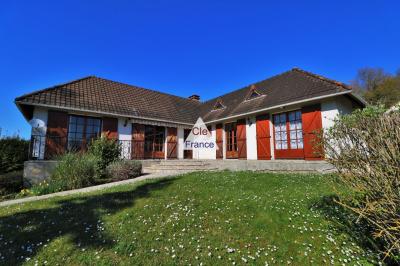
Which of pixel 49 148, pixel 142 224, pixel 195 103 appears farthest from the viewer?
pixel 195 103

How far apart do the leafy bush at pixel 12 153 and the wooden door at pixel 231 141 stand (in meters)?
12.3

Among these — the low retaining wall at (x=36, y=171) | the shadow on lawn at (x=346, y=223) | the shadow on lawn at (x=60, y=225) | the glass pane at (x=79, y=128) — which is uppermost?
the glass pane at (x=79, y=128)

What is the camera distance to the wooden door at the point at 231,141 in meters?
14.4

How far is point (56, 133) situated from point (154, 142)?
5841 mm

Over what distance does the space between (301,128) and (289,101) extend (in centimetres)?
160

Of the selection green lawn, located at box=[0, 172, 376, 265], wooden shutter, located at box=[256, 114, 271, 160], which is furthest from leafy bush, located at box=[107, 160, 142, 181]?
wooden shutter, located at box=[256, 114, 271, 160]

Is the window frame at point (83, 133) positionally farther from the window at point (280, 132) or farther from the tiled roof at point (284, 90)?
the window at point (280, 132)

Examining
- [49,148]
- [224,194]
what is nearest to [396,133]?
[224,194]

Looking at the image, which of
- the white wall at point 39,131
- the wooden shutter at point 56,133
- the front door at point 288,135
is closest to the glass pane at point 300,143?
the front door at point 288,135

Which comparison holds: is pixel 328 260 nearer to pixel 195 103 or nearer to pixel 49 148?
pixel 49 148

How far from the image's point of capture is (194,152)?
16875 mm

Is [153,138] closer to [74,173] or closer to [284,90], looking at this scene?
[74,173]

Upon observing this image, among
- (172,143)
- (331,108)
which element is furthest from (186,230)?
(172,143)

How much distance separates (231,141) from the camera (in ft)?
48.6
